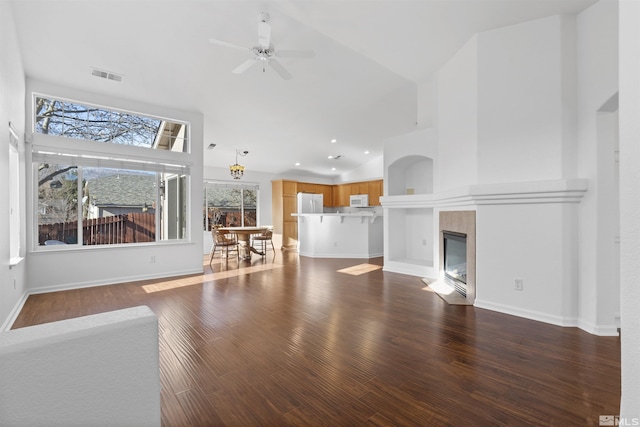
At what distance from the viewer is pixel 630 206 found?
0.87 m

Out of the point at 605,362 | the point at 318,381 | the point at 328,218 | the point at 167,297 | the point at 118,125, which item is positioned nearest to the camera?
the point at 318,381

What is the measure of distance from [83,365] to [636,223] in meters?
1.81

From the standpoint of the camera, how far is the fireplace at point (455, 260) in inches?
159

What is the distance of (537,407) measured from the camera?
1.72 meters

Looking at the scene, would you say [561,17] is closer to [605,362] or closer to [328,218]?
[605,362]

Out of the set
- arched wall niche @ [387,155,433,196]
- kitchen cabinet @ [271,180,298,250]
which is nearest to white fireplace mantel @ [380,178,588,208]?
arched wall niche @ [387,155,433,196]

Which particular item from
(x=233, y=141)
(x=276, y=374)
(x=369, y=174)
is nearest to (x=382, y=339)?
(x=276, y=374)

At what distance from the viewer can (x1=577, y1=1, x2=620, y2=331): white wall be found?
2773 millimetres

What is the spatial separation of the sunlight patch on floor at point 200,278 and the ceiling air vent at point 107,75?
319 cm

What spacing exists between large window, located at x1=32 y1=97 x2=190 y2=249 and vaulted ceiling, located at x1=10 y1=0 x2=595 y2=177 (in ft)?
1.75

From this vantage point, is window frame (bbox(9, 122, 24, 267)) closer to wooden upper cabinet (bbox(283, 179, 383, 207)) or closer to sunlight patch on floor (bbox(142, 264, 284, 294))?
sunlight patch on floor (bbox(142, 264, 284, 294))

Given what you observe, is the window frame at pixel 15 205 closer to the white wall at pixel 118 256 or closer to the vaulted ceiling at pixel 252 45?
the white wall at pixel 118 256

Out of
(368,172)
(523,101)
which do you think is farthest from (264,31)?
(368,172)

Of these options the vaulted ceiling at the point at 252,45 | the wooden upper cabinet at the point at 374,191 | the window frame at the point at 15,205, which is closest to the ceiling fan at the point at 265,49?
the vaulted ceiling at the point at 252,45
